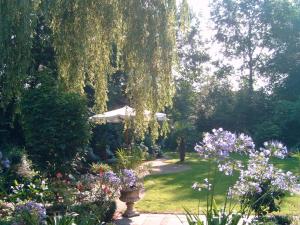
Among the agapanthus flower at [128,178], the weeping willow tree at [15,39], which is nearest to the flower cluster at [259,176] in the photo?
the agapanthus flower at [128,178]

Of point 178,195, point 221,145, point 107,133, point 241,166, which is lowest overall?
point 178,195

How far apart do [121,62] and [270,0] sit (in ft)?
86.4

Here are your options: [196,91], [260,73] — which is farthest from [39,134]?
[260,73]

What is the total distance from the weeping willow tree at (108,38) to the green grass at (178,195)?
2455 millimetres

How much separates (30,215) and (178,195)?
6.12 meters

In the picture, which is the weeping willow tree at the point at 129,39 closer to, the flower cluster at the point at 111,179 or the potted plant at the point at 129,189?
the flower cluster at the point at 111,179

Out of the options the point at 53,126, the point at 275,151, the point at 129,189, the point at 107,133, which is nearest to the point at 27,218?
the point at 275,151

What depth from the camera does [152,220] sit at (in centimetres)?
753

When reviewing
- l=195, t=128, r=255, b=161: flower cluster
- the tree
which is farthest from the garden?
the tree

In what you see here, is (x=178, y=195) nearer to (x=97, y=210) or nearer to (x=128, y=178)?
(x=128, y=178)

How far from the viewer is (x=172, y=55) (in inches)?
229

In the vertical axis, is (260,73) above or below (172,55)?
above

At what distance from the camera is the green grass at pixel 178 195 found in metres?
8.73

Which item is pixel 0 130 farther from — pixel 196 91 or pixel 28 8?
pixel 196 91
